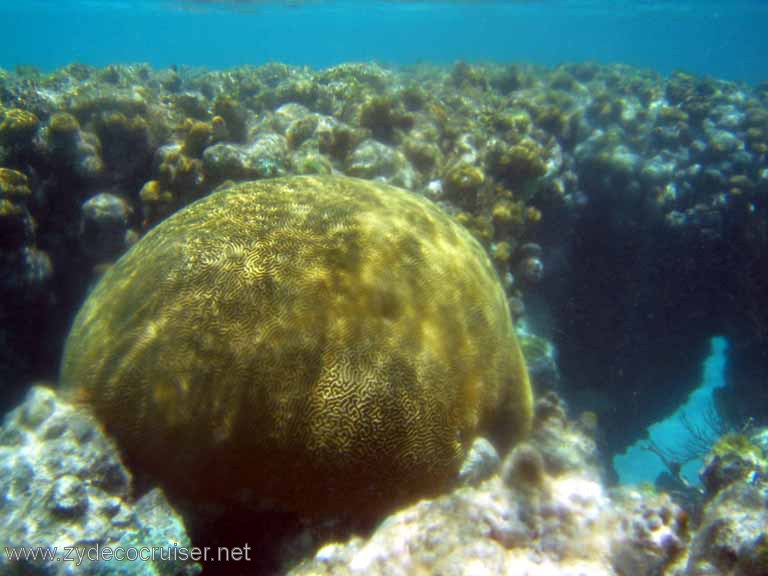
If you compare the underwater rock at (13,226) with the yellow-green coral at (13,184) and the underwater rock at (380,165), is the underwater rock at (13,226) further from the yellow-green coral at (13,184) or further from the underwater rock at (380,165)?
the underwater rock at (380,165)

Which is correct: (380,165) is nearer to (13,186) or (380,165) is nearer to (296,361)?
(13,186)

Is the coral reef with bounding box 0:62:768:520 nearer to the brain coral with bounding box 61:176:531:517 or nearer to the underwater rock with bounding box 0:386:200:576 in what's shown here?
the brain coral with bounding box 61:176:531:517

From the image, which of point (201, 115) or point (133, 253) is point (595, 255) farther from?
point (133, 253)

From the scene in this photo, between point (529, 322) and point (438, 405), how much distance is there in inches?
246

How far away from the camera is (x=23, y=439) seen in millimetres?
3234

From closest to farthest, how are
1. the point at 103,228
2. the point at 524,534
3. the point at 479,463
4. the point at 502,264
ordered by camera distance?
the point at 524,534, the point at 479,463, the point at 103,228, the point at 502,264

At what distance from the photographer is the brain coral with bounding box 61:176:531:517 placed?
2938 millimetres

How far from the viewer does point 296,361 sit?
3033mm

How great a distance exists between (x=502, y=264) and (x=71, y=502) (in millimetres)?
6005

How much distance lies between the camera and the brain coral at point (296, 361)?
9.64 feet

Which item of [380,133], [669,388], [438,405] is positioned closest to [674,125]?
[669,388]

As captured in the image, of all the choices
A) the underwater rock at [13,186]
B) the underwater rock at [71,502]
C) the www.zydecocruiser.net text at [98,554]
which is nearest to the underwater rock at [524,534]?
the www.zydecocruiser.net text at [98,554]

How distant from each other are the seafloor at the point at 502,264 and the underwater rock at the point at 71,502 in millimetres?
13

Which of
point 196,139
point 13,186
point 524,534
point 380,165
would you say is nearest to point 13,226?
point 13,186
